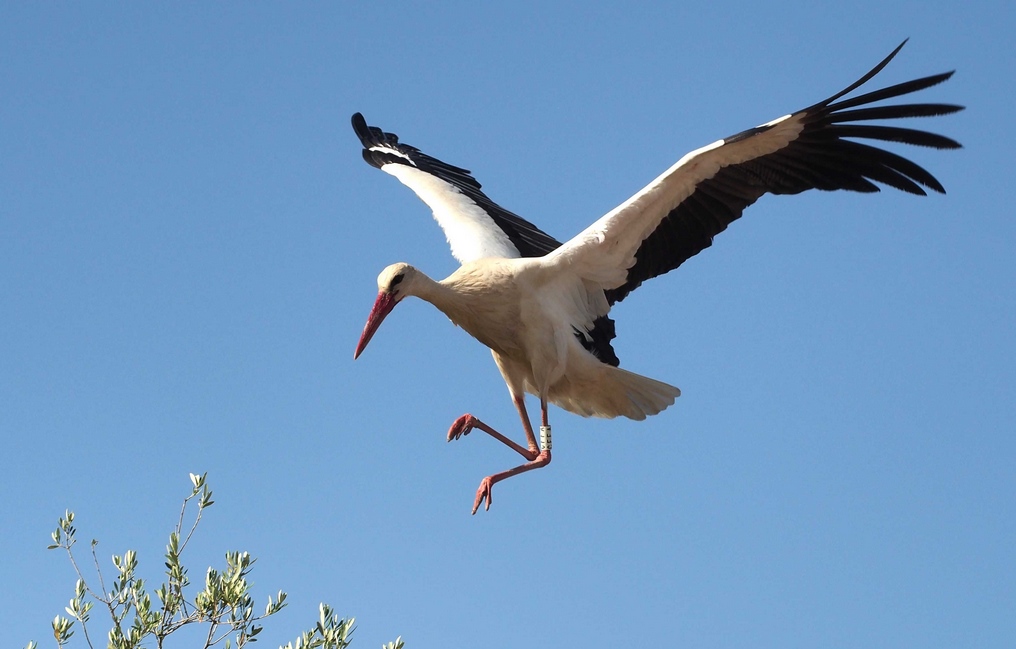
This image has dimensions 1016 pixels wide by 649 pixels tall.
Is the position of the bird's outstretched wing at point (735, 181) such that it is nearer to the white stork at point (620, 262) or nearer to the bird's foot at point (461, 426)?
the white stork at point (620, 262)

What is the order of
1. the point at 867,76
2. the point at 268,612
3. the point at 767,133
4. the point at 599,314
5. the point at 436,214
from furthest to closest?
the point at 436,214 → the point at 599,314 → the point at 767,133 → the point at 867,76 → the point at 268,612

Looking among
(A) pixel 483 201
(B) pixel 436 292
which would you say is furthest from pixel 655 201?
(A) pixel 483 201

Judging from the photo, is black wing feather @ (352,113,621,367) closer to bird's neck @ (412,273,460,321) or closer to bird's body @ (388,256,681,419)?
bird's body @ (388,256,681,419)

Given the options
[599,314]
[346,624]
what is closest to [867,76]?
[599,314]

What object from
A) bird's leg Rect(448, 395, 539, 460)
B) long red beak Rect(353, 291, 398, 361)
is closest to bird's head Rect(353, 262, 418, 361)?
long red beak Rect(353, 291, 398, 361)

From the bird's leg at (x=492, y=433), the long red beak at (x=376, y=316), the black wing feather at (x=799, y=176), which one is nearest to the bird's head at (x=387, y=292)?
the long red beak at (x=376, y=316)

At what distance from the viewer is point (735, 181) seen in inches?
260

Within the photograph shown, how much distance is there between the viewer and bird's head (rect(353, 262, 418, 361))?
6.45 m

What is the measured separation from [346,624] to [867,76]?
3691mm

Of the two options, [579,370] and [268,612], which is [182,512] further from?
[579,370]

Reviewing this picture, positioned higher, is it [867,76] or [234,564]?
[867,76]

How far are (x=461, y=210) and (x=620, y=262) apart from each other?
1691 millimetres

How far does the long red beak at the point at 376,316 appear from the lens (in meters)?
6.45

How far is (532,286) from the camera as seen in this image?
656 cm
